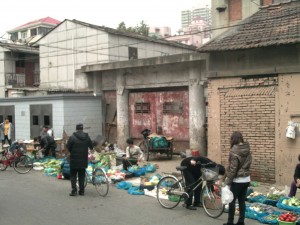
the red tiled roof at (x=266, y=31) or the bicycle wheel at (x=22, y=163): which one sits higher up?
the red tiled roof at (x=266, y=31)

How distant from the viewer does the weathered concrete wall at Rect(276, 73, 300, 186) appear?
10141mm

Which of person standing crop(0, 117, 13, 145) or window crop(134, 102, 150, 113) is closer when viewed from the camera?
window crop(134, 102, 150, 113)

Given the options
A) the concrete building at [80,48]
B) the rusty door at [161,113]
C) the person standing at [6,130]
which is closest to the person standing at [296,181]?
the rusty door at [161,113]

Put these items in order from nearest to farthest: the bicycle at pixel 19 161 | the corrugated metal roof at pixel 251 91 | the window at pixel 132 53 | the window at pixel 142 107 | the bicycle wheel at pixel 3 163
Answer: the corrugated metal roof at pixel 251 91 → the bicycle at pixel 19 161 → the bicycle wheel at pixel 3 163 → the window at pixel 142 107 → the window at pixel 132 53

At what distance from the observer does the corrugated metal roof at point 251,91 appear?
10660 millimetres

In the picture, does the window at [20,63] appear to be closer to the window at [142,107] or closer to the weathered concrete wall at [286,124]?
the window at [142,107]

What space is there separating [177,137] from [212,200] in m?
9.05

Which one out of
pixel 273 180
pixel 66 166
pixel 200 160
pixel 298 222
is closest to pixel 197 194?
pixel 200 160

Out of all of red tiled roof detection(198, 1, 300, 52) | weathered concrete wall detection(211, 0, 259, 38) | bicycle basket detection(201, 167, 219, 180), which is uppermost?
weathered concrete wall detection(211, 0, 259, 38)

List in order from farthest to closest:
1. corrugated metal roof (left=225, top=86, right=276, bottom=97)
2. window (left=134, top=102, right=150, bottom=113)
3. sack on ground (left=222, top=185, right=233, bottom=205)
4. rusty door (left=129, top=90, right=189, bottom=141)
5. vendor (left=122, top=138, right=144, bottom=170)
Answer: window (left=134, top=102, right=150, bottom=113), rusty door (left=129, top=90, right=189, bottom=141), vendor (left=122, top=138, right=144, bottom=170), corrugated metal roof (left=225, top=86, right=276, bottom=97), sack on ground (left=222, top=185, right=233, bottom=205)

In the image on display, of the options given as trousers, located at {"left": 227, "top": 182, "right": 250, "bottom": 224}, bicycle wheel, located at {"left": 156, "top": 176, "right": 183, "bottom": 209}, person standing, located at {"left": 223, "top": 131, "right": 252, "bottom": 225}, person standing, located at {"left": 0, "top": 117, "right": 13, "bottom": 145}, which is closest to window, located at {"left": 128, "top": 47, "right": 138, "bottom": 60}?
person standing, located at {"left": 0, "top": 117, "right": 13, "bottom": 145}

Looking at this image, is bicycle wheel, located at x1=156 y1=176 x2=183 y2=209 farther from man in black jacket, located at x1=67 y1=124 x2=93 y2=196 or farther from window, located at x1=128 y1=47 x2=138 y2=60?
window, located at x1=128 y1=47 x2=138 y2=60

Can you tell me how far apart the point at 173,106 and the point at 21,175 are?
22.9 ft

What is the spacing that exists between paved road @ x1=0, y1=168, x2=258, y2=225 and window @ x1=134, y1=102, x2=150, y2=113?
291 inches
